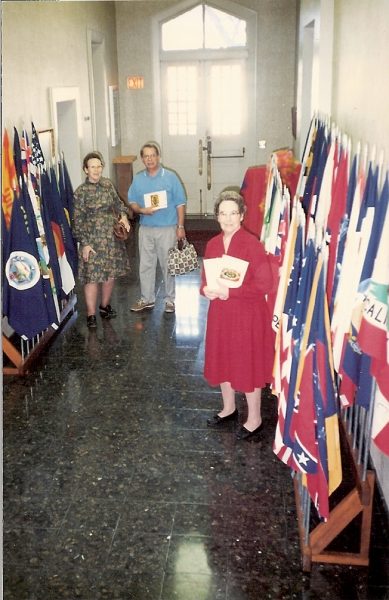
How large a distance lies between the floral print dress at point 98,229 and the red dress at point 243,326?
2.02 m

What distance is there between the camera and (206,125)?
962cm

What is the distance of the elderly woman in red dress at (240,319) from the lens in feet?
11.1

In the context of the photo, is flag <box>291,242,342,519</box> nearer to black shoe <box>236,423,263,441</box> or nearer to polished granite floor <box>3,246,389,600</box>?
polished granite floor <box>3,246,389,600</box>

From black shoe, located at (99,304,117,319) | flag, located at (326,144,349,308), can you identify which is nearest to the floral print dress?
black shoe, located at (99,304,117,319)

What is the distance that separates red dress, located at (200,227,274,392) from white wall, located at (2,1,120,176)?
2.19 metres

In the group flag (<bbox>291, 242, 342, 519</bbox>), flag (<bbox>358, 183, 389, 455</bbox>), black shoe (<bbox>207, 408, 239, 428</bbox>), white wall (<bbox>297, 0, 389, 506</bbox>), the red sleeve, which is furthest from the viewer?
Answer: black shoe (<bbox>207, 408, 239, 428</bbox>)

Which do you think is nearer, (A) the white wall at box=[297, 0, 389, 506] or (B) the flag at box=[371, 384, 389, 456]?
(B) the flag at box=[371, 384, 389, 456]

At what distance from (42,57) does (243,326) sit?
373 cm

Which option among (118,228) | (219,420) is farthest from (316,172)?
(118,228)

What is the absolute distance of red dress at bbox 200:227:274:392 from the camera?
3381 millimetres

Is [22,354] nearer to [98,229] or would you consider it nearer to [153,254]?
[98,229]

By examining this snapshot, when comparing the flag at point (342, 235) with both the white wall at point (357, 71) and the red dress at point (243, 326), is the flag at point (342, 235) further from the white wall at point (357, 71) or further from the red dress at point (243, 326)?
the red dress at point (243, 326)

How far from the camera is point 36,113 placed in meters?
5.66

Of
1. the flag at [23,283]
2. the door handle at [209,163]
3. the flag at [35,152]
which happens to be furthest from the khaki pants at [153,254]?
the door handle at [209,163]
